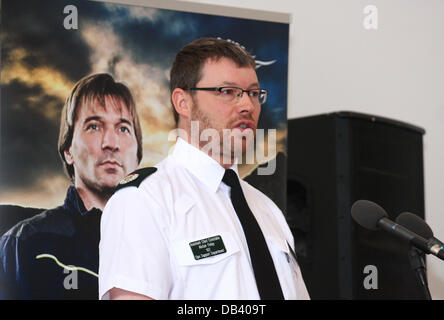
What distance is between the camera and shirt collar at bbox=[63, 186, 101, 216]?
2.91 meters

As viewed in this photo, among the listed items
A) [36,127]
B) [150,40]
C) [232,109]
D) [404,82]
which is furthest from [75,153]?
[404,82]

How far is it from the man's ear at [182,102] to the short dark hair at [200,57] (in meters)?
0.02

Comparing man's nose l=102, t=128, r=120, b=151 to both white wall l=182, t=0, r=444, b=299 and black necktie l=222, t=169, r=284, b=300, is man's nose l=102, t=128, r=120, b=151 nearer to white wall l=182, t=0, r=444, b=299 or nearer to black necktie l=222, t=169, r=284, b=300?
black necktie l=222, t=169, r=284, b=300

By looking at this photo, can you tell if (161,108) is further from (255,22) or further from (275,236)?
(275,236)

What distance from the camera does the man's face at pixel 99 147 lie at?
2912 millimetres

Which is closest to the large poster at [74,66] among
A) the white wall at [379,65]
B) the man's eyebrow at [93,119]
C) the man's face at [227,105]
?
the man's eyebrow at [93,119]

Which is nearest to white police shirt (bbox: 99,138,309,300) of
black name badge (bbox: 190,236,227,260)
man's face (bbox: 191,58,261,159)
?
black name badge (bbox: 190,236,227,260)

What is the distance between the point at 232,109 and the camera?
70.6 inches

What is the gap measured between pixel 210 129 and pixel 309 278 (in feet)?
5.74

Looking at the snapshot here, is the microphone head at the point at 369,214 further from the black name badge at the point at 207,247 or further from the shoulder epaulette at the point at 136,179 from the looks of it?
the shoulder epaulette at the point at 136,179

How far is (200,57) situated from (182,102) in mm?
145

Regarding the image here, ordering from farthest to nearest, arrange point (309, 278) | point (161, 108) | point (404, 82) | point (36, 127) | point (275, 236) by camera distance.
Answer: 1. point (404, 82)
2. point (309, 278)
3. point (161, 108)
4. point (36, 127)
5. point (275, 236)

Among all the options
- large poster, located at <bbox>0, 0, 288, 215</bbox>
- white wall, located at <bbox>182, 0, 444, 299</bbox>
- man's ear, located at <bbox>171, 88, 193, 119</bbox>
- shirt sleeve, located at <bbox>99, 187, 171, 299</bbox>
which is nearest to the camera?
shirt sleeve, located at <bbox>99, 187, 171, 299</bbox>

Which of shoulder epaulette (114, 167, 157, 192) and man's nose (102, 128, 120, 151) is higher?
man's nose (102, 128, 120, 151)
